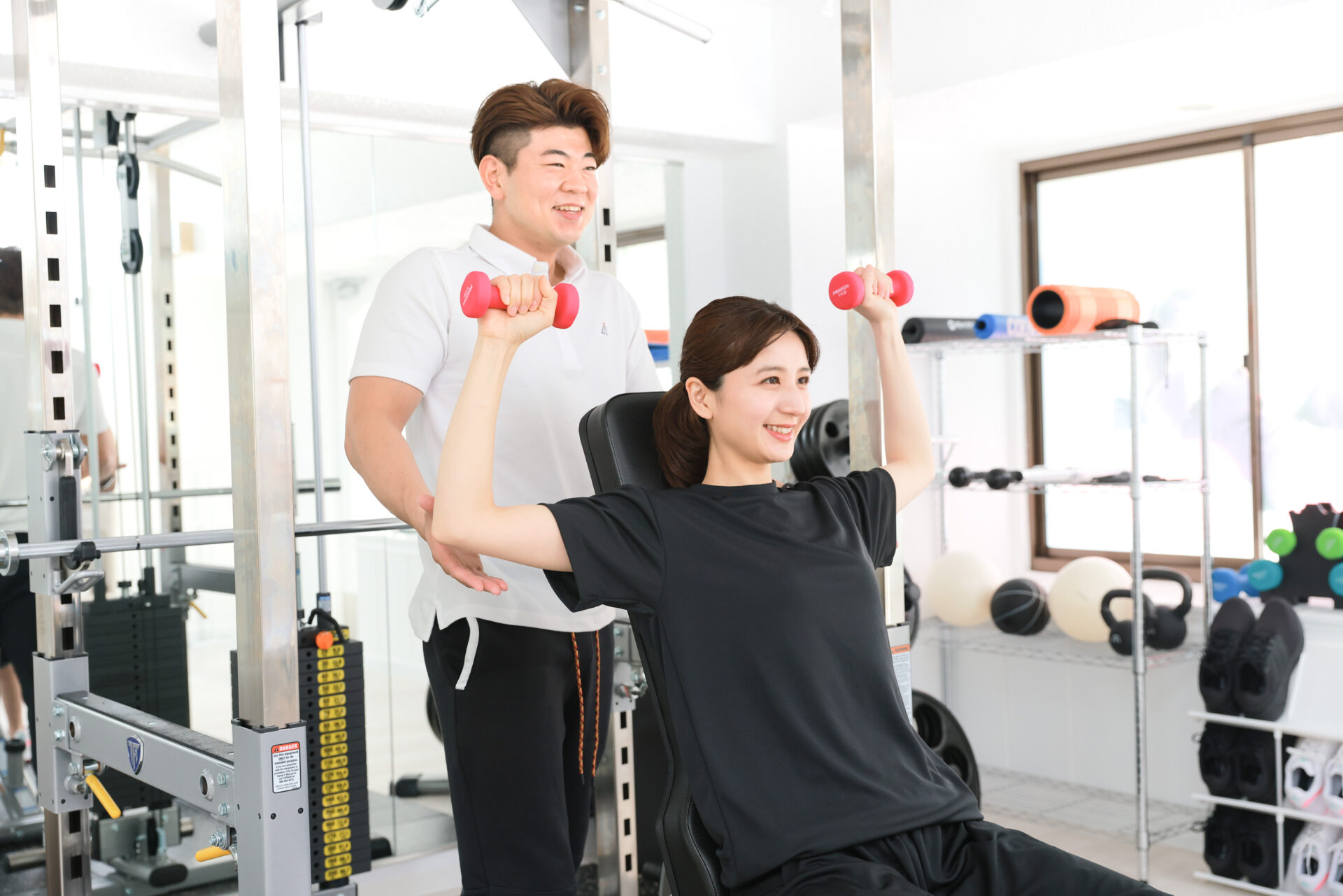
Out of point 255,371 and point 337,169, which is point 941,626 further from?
point 255,371

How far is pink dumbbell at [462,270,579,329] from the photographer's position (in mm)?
1342

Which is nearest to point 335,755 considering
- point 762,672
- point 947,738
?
point 762,672

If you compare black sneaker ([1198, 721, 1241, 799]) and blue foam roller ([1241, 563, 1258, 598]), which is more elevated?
blue foam roller ([1241, 563, 1258, 598])

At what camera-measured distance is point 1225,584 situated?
3.47 m

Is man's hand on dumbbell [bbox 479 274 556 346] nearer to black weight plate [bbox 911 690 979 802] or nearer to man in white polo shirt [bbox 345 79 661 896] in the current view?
man in white polo shirt [bbox 345 79 661 896]

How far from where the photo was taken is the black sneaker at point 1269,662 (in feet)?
10.2

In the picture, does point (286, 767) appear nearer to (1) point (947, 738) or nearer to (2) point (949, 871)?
(2) point (949, 871)

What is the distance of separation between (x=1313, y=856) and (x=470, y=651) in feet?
7.72

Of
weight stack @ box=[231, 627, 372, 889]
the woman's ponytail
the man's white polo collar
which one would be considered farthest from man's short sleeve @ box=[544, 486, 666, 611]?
weight stack @ box=[231, 627, 372, 889]

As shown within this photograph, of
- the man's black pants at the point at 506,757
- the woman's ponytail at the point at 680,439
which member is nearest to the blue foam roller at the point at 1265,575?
the woman's ponytail at the point at 680,439

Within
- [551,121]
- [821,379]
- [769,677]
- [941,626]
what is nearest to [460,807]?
[769,677]

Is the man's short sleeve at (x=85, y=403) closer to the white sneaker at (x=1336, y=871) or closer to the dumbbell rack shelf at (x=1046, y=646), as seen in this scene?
the dumbbell rack shelf at (x=1046, y=646)

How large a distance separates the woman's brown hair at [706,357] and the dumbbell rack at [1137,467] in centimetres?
184

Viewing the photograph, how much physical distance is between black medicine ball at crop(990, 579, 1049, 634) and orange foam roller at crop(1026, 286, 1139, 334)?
772 mm
